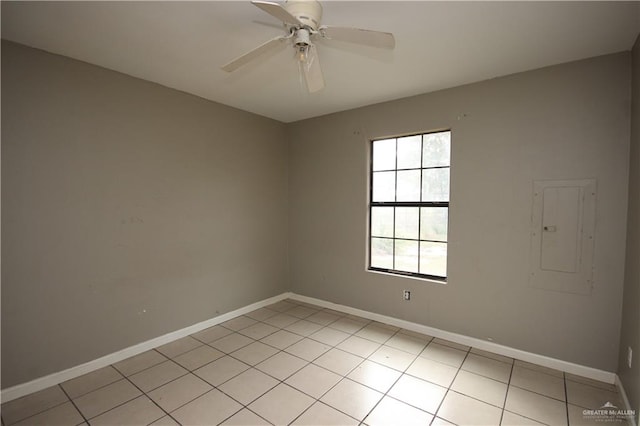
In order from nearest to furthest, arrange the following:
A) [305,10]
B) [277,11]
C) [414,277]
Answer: [277,11], [305,10], [414,277]

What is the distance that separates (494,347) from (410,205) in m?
1.60

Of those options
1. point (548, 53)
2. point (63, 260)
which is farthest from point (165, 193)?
point (548, 53)

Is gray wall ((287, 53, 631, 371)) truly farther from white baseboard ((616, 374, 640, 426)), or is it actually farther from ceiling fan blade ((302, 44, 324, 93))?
ceiling fan blade ((302, 44, 324, 93))

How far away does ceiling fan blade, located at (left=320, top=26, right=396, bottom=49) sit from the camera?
1.57m

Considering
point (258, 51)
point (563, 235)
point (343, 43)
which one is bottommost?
point (563, 235)

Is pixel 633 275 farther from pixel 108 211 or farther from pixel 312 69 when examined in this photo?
pixel 108 211

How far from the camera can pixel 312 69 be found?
198 centimetres

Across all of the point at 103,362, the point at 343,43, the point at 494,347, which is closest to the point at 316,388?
the point at 494,347

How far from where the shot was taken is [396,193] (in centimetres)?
349

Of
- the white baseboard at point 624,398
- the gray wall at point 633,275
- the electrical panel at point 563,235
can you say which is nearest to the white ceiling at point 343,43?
the gray wall at point 633,275

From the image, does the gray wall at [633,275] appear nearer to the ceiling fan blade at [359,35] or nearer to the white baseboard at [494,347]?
the white baseboard at [494,347]

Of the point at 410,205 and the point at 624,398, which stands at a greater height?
the point at 410,205

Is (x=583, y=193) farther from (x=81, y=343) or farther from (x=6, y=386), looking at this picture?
(x=6, y=386)

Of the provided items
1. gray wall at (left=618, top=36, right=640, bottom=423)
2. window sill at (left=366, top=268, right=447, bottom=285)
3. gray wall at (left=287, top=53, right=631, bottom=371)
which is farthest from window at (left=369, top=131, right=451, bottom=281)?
gray wall at (left=618, top=36, right=640, bottom=423)
